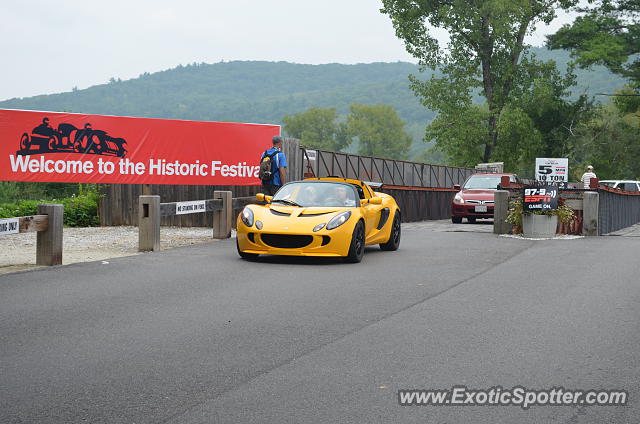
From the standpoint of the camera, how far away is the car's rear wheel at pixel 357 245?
1227 cm

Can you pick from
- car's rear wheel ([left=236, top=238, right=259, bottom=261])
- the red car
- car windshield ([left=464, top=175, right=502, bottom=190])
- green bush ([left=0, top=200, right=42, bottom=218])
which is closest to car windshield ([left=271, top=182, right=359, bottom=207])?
car's rear wheel ([left=236, top=238, right=259, bottom=261])

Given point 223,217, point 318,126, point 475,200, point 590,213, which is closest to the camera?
point 223,217

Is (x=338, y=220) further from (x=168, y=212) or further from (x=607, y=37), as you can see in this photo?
(x=607, y=37)

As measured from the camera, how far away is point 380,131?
6216 inches

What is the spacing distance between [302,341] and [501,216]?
1392 centimetres

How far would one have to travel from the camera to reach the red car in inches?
968

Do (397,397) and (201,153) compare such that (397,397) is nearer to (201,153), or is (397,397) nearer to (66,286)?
(66,286)

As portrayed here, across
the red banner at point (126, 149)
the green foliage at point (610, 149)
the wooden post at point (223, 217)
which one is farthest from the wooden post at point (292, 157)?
the green foliage at point (610, 149)

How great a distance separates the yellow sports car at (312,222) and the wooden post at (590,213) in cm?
779

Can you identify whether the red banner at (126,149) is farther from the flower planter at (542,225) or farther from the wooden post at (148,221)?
the flower planter at (542,225)

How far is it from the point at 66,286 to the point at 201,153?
11042 mm

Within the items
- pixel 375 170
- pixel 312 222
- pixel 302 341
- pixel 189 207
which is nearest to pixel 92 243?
pixel 189 207

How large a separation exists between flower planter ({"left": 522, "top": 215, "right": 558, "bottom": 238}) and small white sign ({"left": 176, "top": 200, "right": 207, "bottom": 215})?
731 cm

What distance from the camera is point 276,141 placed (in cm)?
1627
